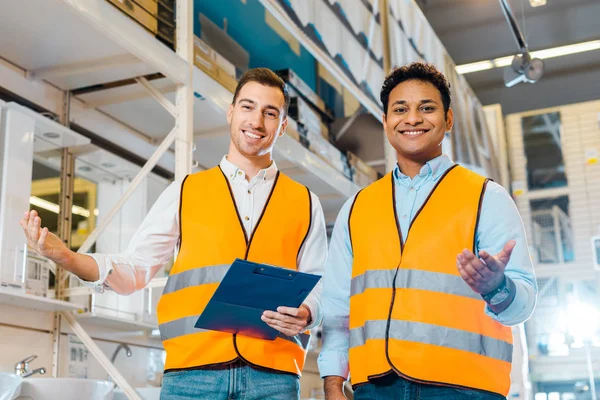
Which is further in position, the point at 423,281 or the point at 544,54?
the point at 544,54

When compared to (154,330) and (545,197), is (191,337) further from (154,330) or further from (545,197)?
(545,197)

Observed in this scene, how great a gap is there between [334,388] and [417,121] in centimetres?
69

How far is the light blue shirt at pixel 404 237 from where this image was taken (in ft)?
5.37

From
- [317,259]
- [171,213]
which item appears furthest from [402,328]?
[171,213]

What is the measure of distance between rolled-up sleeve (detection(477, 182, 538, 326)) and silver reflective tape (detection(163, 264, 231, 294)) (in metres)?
0.66

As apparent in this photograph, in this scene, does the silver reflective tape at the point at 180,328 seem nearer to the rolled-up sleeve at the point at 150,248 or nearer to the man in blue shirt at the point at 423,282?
the rolled-up sleeve at the point at 150,248

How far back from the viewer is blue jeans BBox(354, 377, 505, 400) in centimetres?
160

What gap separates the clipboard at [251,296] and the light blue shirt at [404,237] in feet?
0.46

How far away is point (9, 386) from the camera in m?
2.94

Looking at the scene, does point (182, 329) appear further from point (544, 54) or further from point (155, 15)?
point (544, 54)

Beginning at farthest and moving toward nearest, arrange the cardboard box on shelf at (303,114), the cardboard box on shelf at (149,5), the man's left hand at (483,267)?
the cardboard box on shelf at (303,114) → the cardboard box on shelf at (149,5) → the man's left hand at (483,267)

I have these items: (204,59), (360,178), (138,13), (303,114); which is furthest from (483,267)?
(360,178)

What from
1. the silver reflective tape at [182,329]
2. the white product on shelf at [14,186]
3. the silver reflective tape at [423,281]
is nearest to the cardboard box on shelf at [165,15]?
the white product on shelf at [14,186]

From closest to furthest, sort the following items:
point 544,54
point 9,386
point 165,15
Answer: point 9,386 → point 165,15 → point 544,54
